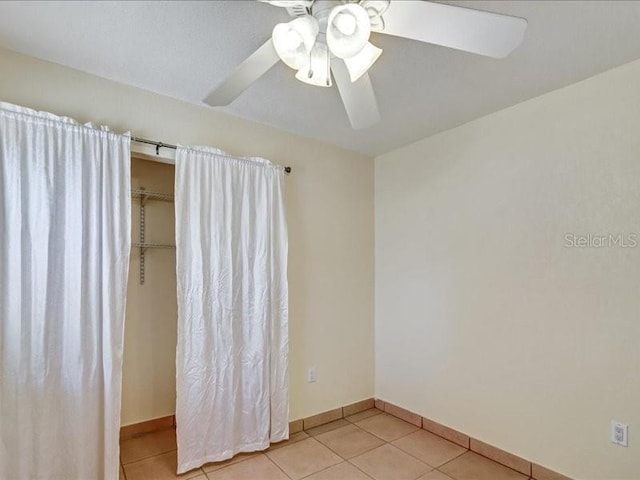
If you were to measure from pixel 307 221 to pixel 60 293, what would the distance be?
1.69 meters

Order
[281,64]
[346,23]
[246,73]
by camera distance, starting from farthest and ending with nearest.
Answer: [281,64] < [246,73] < [346,23]

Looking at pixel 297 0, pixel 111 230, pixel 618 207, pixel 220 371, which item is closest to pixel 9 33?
pixel 111 230

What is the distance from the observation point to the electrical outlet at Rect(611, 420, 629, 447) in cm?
184

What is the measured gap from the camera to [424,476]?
2.19 metres

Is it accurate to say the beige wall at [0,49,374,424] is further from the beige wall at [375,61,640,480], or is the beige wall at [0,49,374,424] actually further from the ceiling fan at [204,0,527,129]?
the ceiling fan at [204,0,527,129]

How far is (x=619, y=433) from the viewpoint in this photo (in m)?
1.87

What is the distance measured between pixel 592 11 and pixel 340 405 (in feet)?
9.69

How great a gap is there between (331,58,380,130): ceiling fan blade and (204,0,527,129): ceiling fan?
58 millimetres

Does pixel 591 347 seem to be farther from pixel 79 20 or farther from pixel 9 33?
pixel 9 33

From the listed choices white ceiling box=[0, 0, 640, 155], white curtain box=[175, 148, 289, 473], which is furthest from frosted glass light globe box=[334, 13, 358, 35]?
white curtain box=[175, 148, 289, 473]

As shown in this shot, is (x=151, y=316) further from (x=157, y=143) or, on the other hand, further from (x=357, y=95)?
(x=357, y=95)

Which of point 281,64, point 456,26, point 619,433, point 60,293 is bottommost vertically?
point 619,433

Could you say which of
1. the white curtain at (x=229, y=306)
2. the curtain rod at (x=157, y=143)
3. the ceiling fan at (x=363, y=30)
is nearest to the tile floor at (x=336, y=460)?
the white curtain at (x=229, y=306)

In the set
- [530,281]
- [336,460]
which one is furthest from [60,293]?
[530,281]
